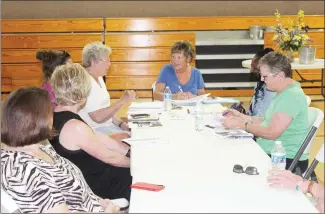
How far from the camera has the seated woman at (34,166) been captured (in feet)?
7.39

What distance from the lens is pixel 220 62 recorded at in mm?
9148

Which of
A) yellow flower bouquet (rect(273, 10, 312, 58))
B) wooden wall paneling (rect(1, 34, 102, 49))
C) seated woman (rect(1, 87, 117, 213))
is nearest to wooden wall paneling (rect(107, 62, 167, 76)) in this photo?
wooden wall paneling (rect(1, 34, 102, 49))

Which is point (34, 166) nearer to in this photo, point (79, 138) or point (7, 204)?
point (7, 204)

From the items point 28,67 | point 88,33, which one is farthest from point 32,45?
point 88,33

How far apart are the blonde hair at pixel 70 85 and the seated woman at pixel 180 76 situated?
7.60ft

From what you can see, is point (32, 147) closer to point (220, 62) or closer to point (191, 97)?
point (191, 97)

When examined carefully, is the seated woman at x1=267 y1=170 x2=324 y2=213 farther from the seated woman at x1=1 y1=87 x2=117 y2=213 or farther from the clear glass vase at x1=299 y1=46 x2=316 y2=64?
the clear glass vase at x1=299 y1=46 x2=316 y2=64

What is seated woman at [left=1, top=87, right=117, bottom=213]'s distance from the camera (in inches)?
88.7

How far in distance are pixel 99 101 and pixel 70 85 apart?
1.48 meters

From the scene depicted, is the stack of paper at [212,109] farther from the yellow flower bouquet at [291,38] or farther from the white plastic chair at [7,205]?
the yellow flower bouquet at [291,38]

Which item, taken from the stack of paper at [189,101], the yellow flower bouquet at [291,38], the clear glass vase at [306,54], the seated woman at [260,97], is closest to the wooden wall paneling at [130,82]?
the yellow flower bouquet at [291,38]

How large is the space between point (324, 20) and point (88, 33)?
419 centimetres

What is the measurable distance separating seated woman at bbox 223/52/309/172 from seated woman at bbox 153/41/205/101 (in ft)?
6.34

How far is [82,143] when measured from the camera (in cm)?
292
